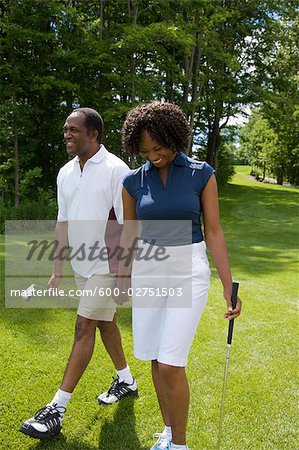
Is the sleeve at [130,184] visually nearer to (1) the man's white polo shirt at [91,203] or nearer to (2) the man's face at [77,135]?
(1) the man's white polo shirt at [91,203]

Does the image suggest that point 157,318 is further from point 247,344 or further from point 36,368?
point 247,344

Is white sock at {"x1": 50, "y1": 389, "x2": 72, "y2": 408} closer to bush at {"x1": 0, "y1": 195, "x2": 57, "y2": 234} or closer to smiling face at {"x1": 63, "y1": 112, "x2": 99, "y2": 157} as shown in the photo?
smiling face at {"x1": 63, "y1": 112, "x2": 99, "y2": 157}

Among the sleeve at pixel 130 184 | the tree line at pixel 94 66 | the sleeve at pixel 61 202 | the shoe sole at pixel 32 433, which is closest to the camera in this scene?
the sleeve at pixel 130 184

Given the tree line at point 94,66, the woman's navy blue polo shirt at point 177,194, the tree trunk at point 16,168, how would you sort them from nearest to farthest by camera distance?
the woman's navy blue polo shirt at point 177,194
the tree line at point 94,66
the tree trunk at point 16,168

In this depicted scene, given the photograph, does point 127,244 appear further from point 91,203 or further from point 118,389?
point 118,389

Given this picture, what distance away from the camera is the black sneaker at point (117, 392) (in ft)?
9.60

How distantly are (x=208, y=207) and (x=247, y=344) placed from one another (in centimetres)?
232

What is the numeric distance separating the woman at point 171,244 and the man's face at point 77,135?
52 centimetres

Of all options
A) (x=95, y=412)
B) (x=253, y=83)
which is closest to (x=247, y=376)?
(x=95, y=412)

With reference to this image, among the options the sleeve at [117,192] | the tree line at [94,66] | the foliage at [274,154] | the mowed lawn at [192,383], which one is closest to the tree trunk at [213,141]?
the tree line at [94,66]

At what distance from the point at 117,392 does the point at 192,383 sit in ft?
2.01

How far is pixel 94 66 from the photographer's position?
15.1 m

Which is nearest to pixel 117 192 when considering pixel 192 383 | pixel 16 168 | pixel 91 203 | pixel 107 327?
pixel 91 203

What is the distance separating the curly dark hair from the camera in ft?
7.02
